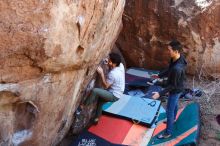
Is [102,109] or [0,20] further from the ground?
[0,20]

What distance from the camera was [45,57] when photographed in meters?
4.25

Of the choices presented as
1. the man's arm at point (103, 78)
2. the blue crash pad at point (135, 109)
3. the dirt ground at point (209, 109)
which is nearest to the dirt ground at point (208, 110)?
the dirt ground at point (209, 109)

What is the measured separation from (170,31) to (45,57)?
205 inches

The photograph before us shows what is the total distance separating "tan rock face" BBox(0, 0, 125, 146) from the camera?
388 cm

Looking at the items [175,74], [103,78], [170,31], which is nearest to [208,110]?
[175,74]

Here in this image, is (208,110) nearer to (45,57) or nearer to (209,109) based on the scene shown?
(209,109)

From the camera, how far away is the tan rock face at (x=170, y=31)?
8602mm

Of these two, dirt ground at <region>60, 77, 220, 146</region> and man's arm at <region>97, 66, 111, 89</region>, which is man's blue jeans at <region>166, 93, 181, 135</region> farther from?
man's arm at <region>97, 66, 111, 89</region>

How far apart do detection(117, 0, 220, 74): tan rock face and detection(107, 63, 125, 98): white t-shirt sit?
2878 millimetres

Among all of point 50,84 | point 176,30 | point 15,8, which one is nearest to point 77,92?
point 50,84

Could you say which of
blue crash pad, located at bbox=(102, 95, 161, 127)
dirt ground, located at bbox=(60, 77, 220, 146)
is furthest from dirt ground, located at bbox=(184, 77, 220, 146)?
blue crash pad, located at bbox=(102, 95, 161, 127)

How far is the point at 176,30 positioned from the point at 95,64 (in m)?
3.72

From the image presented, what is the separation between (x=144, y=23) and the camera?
9.23 m

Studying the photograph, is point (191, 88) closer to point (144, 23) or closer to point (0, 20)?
point (144, 23)
